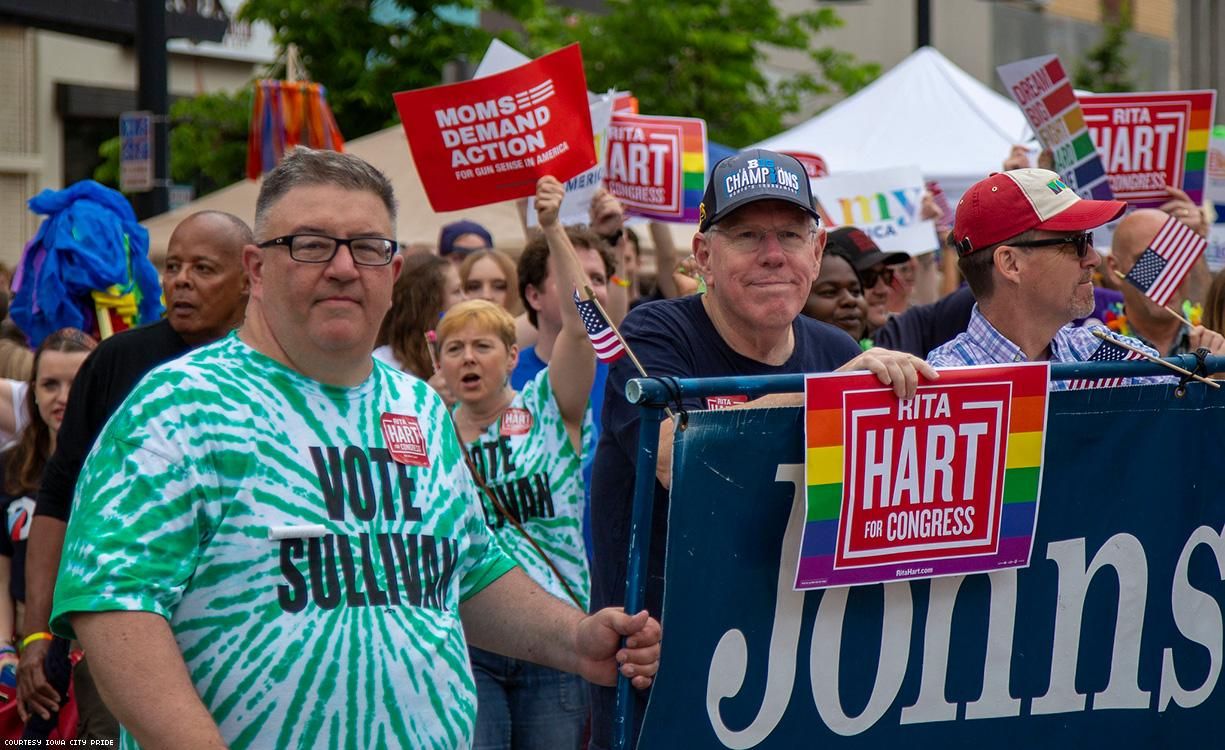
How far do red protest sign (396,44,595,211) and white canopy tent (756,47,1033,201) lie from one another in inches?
300

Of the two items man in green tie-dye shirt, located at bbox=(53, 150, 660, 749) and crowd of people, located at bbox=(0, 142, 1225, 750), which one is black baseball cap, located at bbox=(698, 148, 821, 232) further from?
man in green tie-dye shirt, located at bbox=(53, 150, 660, 749)

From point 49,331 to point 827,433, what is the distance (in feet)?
16.3

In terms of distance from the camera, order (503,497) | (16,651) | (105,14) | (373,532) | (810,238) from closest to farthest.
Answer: (373,532) → (810,238) → (503,497) → (16,651) → (105,14)

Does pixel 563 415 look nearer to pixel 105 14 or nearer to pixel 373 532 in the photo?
pixel 373 532

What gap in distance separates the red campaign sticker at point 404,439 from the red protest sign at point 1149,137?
4919 millimetres

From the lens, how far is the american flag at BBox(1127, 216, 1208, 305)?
5520 millimetres

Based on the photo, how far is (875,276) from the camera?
7.02m

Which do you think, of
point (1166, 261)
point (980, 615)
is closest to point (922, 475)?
point (980, 615)

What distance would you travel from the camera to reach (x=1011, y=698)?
3.27m

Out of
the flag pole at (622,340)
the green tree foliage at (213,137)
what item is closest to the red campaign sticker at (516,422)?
A: the flag pole at (622,340)

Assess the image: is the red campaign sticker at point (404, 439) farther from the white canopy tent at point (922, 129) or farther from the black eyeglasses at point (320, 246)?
the white canopy tent at point (922, 129)

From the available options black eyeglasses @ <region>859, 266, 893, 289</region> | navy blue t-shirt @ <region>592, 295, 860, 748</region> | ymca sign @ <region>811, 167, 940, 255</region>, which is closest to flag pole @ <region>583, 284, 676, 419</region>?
navy blue t-shirt @ <region>592, 295, 860, 748</region>

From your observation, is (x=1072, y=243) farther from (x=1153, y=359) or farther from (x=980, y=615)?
(x=980, y=615)

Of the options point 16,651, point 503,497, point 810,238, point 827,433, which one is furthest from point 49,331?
point 827,433
